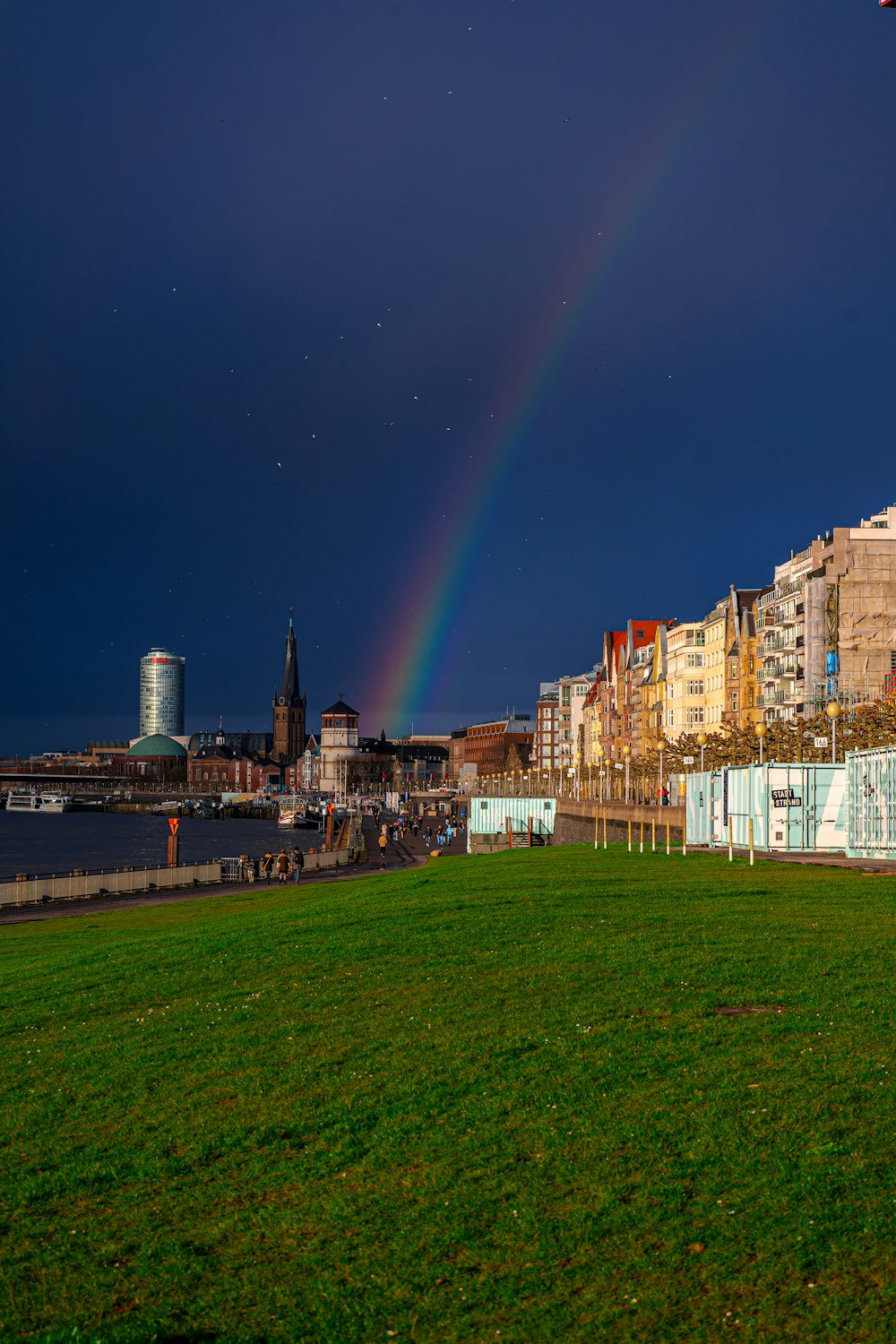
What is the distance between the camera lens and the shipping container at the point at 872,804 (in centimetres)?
3747

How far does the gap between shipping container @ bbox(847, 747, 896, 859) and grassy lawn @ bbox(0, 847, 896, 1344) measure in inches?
787

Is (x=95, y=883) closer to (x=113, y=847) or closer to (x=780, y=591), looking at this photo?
(x=780, y=591)

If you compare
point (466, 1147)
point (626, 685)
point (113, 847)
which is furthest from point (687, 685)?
point (466, 1147)

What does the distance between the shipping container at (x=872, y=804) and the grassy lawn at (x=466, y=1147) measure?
20.0 metres

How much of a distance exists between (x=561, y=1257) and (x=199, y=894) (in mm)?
51460

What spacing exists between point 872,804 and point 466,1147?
32.2 m

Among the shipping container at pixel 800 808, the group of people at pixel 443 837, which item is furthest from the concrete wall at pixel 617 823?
the shipping container at pixel 800 808

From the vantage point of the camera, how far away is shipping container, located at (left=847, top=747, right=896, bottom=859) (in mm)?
37469

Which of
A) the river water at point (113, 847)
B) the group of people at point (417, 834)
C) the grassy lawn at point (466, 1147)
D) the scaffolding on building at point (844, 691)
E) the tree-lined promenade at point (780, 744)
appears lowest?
the river water at point (113, 847)

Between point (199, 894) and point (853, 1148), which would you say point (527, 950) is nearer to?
point (853, 1148)

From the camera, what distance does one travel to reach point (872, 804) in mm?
39188

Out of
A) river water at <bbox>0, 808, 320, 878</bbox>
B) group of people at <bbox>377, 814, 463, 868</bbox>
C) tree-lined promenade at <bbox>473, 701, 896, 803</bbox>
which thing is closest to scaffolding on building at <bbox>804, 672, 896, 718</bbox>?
tree-lined promenade at <bbox>473, 701, 896, 803</bbox>

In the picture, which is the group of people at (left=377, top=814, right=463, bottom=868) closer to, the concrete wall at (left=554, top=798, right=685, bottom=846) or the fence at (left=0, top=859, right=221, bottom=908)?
the concrete wall at (left=554, top=798, right=685, bottom=846)

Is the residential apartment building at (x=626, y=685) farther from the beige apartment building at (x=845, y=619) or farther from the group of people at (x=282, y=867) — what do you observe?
the group of people at (x=282, y=867)
